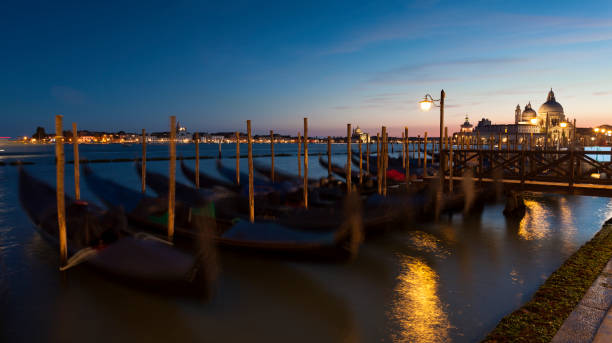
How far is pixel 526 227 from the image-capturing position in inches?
446

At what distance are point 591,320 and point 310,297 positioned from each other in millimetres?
3962

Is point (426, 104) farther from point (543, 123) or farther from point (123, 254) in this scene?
point (543, 123)

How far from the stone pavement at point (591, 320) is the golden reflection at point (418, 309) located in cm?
147

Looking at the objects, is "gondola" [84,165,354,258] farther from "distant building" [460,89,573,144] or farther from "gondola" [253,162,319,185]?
"distant building" [460,89,573,144]

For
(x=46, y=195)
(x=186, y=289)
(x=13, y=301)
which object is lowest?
(x=13, y=301)

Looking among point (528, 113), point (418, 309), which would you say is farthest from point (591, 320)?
point (528, 113)

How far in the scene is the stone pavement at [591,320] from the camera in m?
3.61

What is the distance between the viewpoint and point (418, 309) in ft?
18.8

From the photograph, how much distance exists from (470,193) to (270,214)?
7.17 m

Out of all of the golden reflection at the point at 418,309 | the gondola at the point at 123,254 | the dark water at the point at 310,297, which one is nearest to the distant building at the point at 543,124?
the dark water at the point at 310,297

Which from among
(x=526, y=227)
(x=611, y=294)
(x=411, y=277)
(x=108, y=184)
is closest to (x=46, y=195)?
(x=108, y=184)

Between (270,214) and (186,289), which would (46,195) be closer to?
(270,214)

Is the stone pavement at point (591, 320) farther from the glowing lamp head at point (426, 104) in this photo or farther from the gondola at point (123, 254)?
the glowing lamp head at point (426, 104)

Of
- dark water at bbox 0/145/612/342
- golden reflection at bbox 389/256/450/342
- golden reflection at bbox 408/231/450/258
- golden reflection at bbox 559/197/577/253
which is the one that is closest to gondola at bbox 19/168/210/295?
dark water at bbox 0/145/612/342
